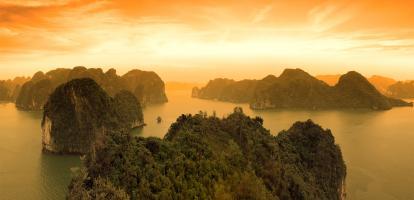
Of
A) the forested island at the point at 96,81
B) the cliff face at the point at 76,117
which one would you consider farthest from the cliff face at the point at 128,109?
the forested island at the point at 96,81

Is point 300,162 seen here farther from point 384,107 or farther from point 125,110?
point 384,107

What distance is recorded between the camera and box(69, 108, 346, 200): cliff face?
25.3 meters

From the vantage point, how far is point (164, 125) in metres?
96.1

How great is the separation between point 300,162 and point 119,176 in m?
22.4

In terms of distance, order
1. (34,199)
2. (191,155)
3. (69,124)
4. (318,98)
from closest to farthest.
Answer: (191,155), (34,199), (69,124), (318,98)

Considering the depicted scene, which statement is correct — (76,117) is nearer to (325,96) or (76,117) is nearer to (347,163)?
(347,163)

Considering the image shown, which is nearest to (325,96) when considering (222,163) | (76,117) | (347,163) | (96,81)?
(96,81)

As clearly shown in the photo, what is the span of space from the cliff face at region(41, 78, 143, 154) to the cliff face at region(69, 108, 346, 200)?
31.1m

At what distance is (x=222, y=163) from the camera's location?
3034 centimetres

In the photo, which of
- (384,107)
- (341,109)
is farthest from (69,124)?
(384,107)

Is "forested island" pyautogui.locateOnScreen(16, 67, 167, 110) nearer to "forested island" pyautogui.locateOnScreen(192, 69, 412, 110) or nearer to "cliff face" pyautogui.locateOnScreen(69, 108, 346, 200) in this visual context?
"forested island" pyautogui.locateOnScreen(192, 69, 412, 110)

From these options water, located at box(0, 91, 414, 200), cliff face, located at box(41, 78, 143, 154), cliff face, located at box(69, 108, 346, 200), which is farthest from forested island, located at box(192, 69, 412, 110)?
cliff face, located at box(69, 108, 346, 200)

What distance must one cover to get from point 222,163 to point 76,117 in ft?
146

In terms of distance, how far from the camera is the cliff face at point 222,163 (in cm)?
2534
